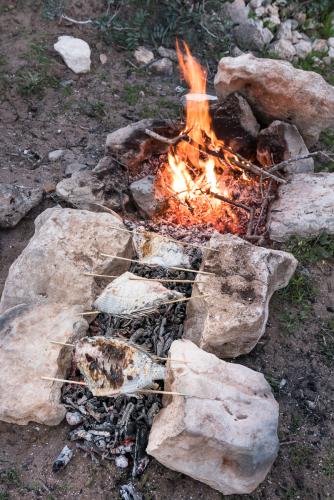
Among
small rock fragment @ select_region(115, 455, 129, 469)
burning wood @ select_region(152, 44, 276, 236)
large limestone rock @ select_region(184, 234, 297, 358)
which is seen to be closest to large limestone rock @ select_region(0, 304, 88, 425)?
small rock fragment @ select_region(115, 455, 129, 469)

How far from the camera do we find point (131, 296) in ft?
13.2

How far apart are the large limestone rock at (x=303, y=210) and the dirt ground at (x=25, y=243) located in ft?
1.15

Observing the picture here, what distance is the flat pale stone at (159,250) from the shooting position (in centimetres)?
446

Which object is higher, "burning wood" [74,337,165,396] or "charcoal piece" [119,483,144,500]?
"burning wood" [74,337,165,396]

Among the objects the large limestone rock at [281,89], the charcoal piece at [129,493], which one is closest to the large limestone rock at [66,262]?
the charcoal piece at [129,493]

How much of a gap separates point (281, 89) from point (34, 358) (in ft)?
12.1

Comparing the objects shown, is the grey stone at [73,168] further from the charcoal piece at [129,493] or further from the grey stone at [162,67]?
the charcoal piece at [129,493]

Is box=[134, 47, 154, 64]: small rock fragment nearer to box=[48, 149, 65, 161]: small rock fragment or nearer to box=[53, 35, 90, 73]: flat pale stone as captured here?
box=[53, 35, 90, 73]: flat pale stone

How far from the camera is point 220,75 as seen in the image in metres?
5.63

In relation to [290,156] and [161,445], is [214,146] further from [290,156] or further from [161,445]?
[161,445]

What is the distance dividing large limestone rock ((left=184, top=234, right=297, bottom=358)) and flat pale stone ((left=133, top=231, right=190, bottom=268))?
0.25 m

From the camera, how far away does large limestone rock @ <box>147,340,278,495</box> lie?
3.18 metres

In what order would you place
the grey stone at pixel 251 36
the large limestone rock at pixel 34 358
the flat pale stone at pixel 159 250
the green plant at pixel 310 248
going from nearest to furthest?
the large limestone rock at pixel 34 358 < the flat pale stone at pixel 159 250 < the green plant at pixel 310 248 < the grey stone at pixel 251 36

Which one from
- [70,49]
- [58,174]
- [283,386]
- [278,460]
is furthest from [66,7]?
[278,460]
